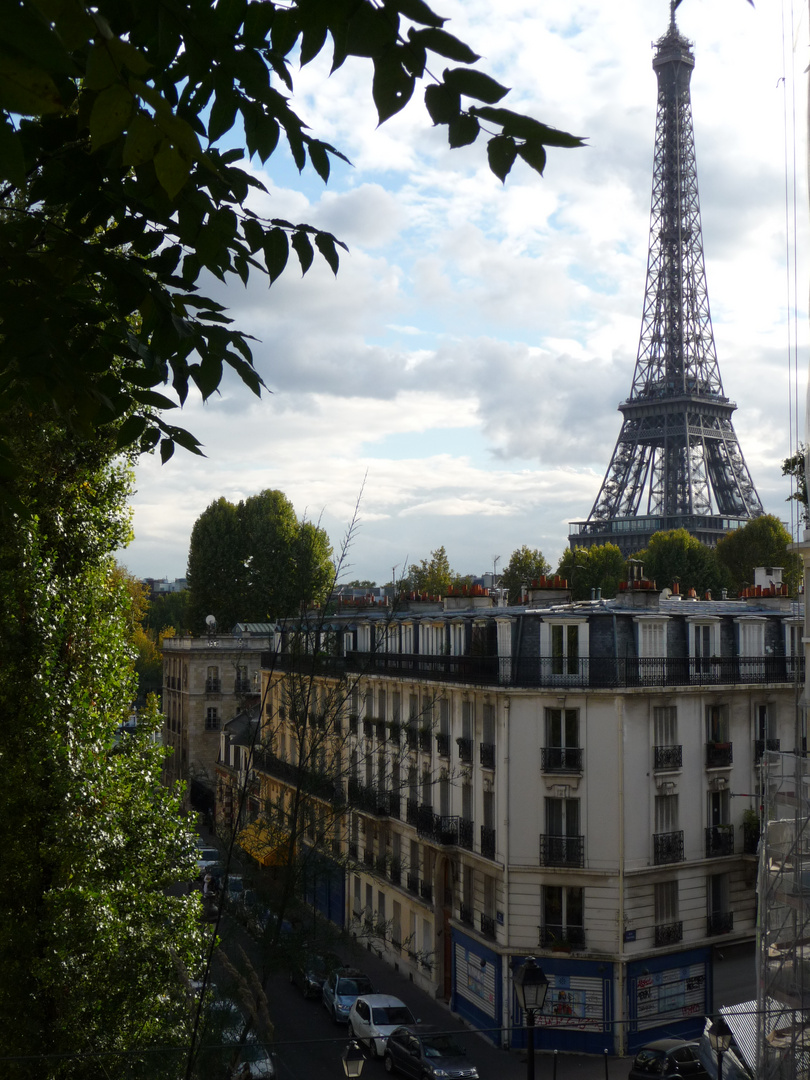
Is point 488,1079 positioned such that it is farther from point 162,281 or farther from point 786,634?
point 162,281

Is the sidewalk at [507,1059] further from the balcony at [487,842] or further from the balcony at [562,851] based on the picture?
the balcony at [487,842]

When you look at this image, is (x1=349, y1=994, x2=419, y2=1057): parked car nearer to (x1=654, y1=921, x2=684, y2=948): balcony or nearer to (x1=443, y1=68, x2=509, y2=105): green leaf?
(x1=654, y1=921, x2=684, y2=948): balcony

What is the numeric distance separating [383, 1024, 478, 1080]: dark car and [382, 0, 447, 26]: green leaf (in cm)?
2277

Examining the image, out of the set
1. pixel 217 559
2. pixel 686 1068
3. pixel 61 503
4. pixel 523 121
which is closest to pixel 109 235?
pixel 523 121

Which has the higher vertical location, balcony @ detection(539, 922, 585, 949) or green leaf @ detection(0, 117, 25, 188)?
green leaf @ detection(0, 117, 25, 188)

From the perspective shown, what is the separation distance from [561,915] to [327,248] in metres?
24.2

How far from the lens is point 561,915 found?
2619 cm

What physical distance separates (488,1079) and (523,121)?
24533 mm

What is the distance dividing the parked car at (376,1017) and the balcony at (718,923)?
7953 millimetres

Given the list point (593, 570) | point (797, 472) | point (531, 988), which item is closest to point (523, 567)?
point (593, 570)

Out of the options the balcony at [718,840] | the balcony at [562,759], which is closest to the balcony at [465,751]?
the balcony at [562,759]

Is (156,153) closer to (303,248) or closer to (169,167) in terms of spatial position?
(169,167)

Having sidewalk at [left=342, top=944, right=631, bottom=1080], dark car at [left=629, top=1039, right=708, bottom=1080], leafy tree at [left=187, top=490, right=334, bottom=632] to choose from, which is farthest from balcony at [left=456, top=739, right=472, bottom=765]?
leafy tree at [left=187, top=490, right=334, bottom=632]

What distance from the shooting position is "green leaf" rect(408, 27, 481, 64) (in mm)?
3379
